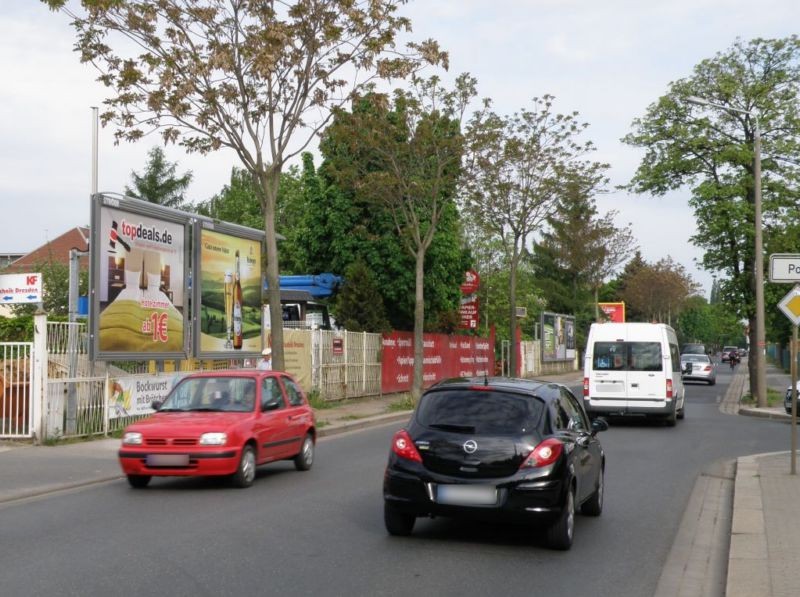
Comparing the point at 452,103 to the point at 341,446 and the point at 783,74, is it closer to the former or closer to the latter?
the point at 783,74

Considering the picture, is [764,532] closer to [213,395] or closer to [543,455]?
[543,455]

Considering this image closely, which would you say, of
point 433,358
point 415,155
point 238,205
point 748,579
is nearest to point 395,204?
point 415,155

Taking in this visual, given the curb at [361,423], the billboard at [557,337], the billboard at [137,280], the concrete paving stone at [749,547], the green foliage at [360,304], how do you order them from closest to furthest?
Result: the concrete paving stone at [749,547] → the billboard at [137,280] → the curb at [361,423] → the green foliage at [360,304] → the billboard at [557,337]

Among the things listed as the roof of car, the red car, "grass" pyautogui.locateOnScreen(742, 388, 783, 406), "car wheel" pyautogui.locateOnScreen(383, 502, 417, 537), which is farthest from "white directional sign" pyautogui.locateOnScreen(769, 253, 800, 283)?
"grass" pyautogui.locateOnScreen(742, 388, 783, 406)

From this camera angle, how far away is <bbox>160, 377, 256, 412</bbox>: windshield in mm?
12797

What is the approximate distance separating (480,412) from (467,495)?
777 mm

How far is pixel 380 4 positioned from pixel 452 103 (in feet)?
29.5

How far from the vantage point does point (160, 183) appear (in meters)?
74.4

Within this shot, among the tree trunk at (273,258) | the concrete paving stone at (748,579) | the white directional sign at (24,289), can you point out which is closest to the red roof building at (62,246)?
the tree trunk at (273,258)

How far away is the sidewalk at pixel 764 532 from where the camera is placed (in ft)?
23.2

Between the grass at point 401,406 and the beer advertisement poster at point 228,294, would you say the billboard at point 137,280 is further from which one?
the grass at point 401,406

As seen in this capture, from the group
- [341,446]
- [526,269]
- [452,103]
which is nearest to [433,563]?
[341,446]

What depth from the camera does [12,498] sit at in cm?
1167

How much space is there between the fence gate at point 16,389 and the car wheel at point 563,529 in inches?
436
